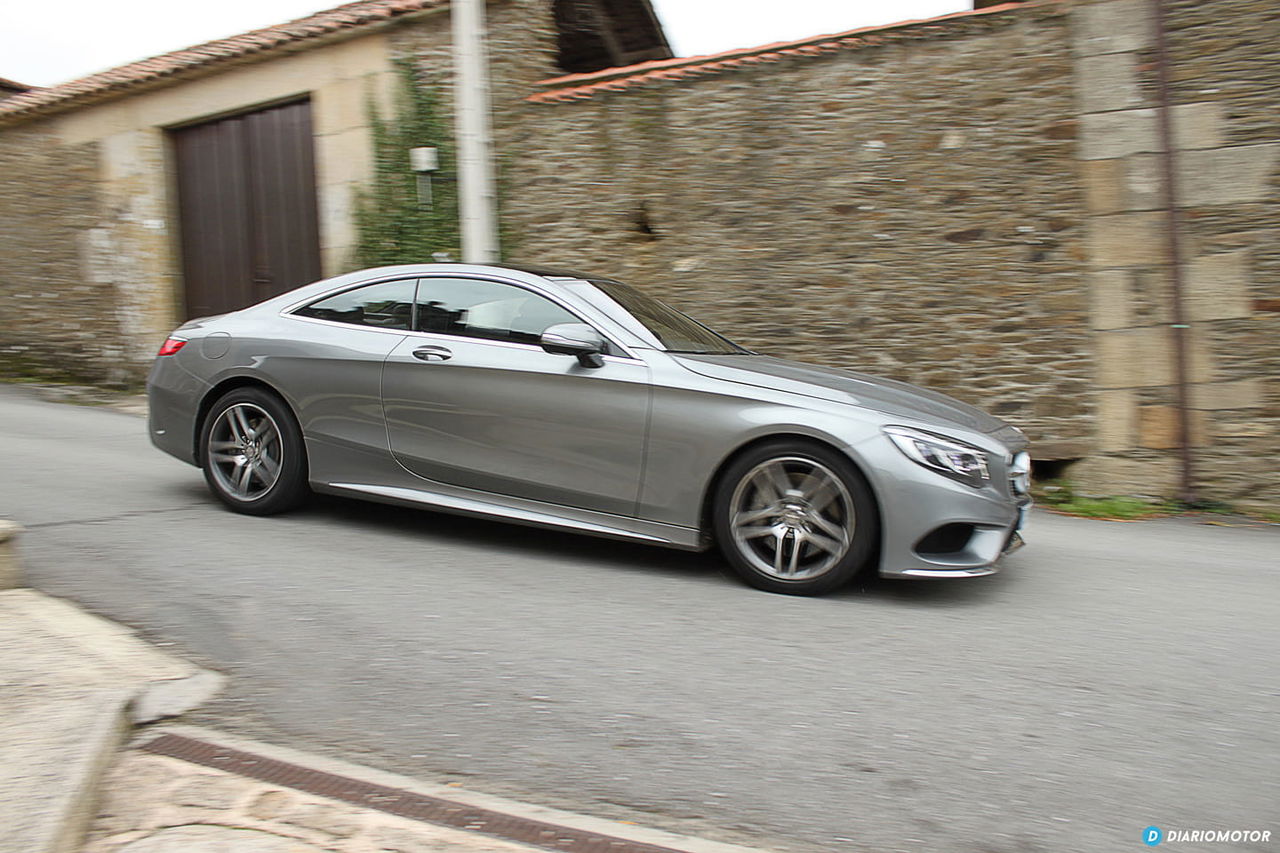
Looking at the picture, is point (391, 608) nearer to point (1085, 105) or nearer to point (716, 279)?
point (716, 279)

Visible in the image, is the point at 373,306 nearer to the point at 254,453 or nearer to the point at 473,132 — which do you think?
the point at 254,453

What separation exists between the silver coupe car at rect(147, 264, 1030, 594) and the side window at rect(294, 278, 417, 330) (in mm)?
12

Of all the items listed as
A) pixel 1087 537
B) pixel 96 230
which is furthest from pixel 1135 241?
pixel 96 230

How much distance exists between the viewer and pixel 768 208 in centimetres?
900

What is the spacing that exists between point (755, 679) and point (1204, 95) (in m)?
6.35

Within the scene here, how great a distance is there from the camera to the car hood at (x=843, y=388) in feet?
15.3

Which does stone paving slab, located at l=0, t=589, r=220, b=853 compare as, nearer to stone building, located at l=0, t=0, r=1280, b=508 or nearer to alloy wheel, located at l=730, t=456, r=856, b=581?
alloy wheel, located at l=730, t=456, r=856, b=581

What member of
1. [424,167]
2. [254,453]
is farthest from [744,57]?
[254,453]

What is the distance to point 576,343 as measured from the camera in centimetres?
480

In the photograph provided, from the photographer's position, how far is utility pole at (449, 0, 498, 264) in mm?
9500

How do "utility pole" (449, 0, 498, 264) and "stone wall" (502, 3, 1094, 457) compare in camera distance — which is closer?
"stone wall" (502, 3, 1094, 457)

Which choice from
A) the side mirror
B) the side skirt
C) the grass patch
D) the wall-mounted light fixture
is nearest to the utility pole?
the wall-mounted light fixture

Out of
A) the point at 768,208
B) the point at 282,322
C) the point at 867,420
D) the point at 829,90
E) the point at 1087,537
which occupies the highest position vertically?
the point at 829,90

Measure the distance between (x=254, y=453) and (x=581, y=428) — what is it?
204cm
